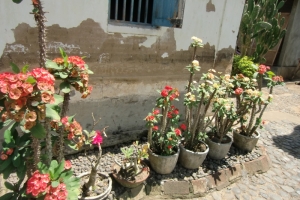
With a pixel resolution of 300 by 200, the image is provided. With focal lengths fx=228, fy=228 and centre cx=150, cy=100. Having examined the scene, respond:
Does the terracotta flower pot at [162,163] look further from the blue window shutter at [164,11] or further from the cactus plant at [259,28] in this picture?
the cactus plant at [259,28]

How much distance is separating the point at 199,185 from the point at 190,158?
0.40 meters

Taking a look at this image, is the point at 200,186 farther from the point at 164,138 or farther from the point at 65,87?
the point at 65,87

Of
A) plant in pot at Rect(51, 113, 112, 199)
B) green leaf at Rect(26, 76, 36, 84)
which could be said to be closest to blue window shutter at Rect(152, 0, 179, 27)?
plant in pot at Rect(51, 113, 112, 199)

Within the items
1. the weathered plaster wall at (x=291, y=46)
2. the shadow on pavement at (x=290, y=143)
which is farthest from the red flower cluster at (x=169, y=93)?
the weathered plaster wall at (x=291, y=46)

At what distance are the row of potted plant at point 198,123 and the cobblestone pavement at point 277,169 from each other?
1.73 feet

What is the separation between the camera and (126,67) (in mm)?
3613

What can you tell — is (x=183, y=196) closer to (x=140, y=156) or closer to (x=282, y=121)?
(x=140, y=156)

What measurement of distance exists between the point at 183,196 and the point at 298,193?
179cm

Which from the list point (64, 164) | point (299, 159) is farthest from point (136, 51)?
point (299, 159)

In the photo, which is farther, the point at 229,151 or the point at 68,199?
the point at 229,151

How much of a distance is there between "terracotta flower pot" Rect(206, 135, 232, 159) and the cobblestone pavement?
1.58 feet

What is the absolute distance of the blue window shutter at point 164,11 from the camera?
3.40 metres

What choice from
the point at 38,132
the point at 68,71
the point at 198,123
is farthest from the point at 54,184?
the point at 198,123

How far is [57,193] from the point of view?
69.3 inches
